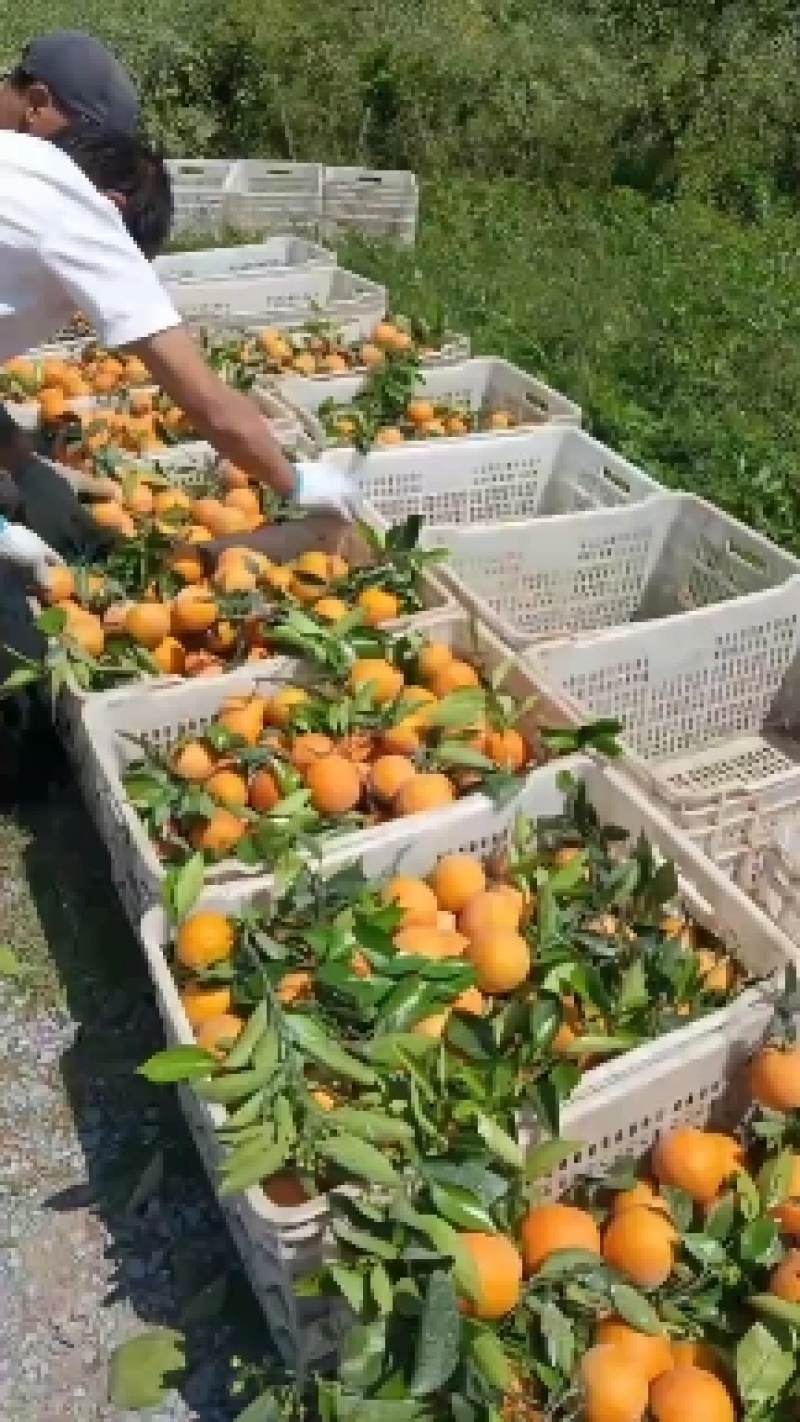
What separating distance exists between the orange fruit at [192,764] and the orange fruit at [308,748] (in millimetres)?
151

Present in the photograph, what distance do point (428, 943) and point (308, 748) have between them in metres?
0.54

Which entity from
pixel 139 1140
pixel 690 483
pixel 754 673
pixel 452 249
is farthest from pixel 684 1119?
pixel 452 249

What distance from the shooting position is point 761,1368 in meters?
1.54

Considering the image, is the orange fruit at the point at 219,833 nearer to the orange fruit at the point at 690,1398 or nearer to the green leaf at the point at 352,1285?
the green leaf at the point at 352,1285

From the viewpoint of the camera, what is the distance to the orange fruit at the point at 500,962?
1.96 metres

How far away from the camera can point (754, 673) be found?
3104 mm

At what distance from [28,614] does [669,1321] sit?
192cm

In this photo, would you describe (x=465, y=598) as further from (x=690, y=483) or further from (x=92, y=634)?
(x=690, y=483)

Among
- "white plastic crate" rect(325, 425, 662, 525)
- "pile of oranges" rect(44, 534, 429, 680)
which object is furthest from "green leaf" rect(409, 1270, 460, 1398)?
"white plastic crate" rect(325, 425, 662, 525)

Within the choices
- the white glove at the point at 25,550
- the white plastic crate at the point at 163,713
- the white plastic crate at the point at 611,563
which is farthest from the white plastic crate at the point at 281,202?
the white plastic crate at the point at 163,713

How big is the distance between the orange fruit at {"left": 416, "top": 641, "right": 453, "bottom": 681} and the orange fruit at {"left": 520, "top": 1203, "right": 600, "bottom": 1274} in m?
1.15

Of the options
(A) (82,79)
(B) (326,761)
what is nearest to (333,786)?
(B) (326,761)

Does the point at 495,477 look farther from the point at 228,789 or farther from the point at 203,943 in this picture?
the point at 203,943

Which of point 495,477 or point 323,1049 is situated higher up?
point 323,1049
